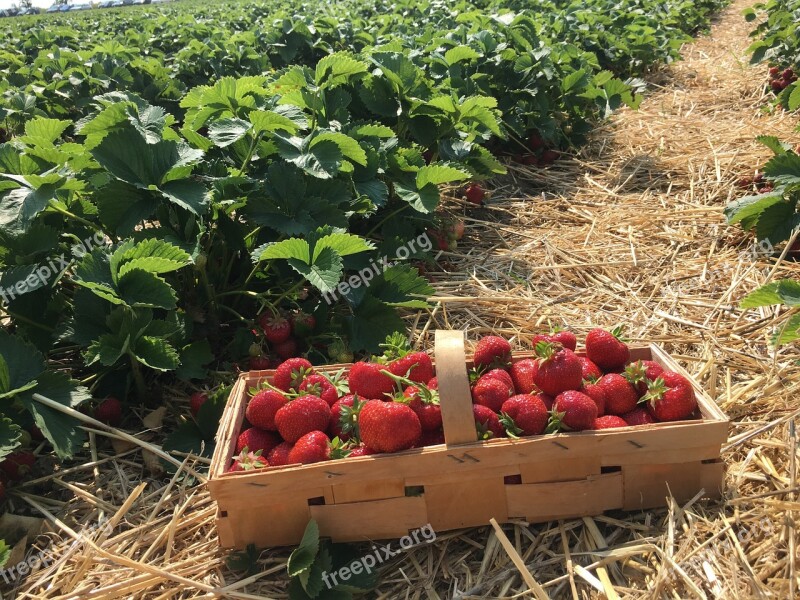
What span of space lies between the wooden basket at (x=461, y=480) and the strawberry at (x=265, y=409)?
0.07 m

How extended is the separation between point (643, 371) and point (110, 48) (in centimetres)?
619

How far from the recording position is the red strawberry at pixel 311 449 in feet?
5.57

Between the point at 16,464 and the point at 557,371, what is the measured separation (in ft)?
5.59

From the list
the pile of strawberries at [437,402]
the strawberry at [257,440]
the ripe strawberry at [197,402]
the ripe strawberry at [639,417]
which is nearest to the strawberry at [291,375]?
the pile of strawberries at [437,402]

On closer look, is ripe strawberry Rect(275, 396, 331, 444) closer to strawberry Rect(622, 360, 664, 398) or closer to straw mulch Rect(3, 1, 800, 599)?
straw mulch Rect(3, 1, 800, 599)

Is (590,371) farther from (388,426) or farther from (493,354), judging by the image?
(388,426)

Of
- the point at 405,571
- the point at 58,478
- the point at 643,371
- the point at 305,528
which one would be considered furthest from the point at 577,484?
the point at 58,478

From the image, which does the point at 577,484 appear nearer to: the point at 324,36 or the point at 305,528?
the point at 305,528

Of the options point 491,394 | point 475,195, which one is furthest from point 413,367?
point 475,195

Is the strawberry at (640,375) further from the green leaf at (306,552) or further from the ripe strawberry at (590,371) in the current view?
the green leaf at (306,552)

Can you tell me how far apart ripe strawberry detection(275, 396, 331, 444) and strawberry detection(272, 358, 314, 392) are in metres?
0.17

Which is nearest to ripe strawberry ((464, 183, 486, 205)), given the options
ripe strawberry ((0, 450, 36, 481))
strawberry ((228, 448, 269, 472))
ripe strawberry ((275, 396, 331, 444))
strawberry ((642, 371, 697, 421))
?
strawberry ((642, 371, 697, 421))

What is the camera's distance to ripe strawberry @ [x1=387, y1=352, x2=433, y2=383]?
1.88 metres

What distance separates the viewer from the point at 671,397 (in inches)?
69.4
